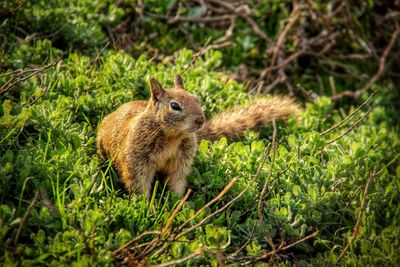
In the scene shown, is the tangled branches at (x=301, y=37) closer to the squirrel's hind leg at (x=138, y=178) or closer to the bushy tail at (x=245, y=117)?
the bushy tail at (x=245, y=117)

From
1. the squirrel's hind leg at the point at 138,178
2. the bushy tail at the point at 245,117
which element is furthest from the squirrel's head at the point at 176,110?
the bushy tail at the point at 245,117

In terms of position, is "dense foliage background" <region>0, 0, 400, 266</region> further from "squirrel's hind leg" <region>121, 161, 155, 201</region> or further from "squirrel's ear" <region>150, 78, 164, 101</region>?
"squirrel's ear" <region>150, 78, 164, 101</region>

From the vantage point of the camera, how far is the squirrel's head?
3941mm

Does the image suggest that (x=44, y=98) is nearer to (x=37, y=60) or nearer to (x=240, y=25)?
(x=37, y=60)


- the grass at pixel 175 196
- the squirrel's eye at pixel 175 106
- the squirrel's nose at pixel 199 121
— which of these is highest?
the squirrel's eye at pixel 175 106

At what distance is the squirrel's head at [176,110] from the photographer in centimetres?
394

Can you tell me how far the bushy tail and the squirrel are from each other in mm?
592

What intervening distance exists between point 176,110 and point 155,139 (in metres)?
0.24

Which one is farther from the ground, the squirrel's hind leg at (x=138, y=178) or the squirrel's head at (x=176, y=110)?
the squirrel's head at (x=176, y=110)

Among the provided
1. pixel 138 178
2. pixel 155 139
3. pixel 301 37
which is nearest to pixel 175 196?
pixel 138 178

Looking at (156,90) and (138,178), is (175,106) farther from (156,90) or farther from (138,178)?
(138,178)

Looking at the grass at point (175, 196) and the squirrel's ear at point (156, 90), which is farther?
the squirrel's ear at point (156, 90)

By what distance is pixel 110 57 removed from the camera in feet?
17.6

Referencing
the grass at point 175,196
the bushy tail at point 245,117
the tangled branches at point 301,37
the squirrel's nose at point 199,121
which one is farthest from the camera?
the tangled branches at point 301,37
